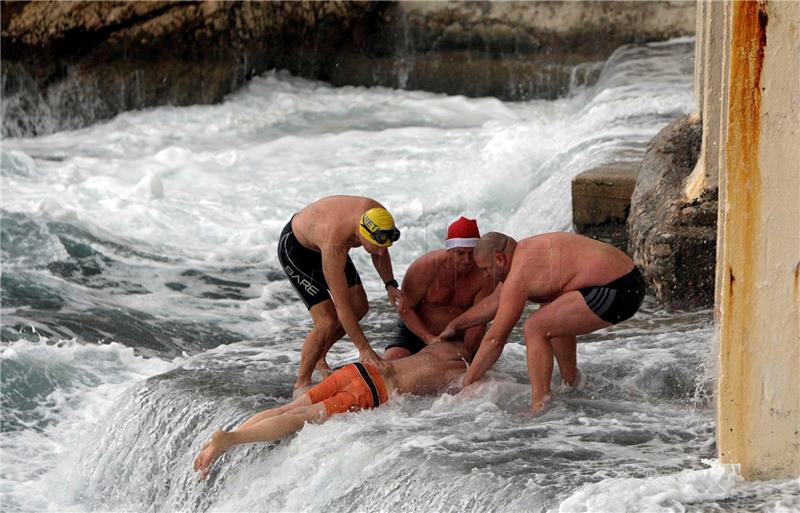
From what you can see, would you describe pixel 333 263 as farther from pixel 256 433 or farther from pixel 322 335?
pixel 256 433

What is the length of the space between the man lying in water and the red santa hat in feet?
1.95

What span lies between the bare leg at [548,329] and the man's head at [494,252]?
310 mm

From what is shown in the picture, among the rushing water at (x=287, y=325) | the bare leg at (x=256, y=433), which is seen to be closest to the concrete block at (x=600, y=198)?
the rushing water at (x=287, y=325)

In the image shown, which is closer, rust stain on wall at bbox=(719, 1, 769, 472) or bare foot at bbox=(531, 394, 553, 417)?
rust stain on wall at bbox=(719, 1, 769, 472)

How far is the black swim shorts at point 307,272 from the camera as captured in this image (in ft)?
25.1

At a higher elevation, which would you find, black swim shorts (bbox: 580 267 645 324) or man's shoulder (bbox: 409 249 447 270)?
man's shoulder (bbox: 409 249 447 270)

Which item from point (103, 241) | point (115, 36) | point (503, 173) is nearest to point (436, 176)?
point (503, 173)

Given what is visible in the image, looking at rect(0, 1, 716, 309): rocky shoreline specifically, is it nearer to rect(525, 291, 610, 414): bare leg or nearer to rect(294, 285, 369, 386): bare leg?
rect(294, 285, 369, 386): bare leg

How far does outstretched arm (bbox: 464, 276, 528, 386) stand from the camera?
6.66 meters

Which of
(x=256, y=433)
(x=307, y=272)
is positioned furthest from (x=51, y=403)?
(x=256, y=433)

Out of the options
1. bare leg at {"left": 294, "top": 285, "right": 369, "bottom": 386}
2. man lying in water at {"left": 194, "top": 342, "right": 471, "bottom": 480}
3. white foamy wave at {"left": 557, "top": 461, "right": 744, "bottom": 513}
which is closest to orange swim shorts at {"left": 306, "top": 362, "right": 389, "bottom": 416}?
man lying in water at {"left": 194, "top": 342, "right": 471, "bottom": 480}

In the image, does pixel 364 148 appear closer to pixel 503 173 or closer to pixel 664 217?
pixel 503 173

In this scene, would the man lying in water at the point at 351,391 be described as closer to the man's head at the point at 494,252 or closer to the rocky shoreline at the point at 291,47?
the man's head at the point at 494,252

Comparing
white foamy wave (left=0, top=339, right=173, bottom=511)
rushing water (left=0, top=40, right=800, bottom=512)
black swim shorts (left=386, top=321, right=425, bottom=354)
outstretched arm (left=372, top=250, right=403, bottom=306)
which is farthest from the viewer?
white foamy wave (left=0, top=339, right=173, bottom=511)
